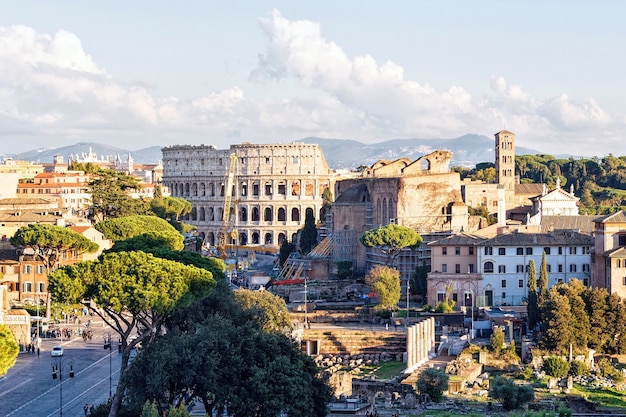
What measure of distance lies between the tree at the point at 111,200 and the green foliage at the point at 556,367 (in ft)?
173

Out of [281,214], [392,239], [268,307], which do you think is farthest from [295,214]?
[268,307]

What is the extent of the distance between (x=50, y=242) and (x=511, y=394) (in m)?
33.3

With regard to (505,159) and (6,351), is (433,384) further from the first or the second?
(505,159)

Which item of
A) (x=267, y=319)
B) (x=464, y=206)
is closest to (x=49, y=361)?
(x=267, y=319)

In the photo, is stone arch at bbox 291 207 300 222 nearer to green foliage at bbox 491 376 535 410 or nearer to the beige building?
the beige building

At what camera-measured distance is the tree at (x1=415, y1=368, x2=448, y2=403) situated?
4822cm

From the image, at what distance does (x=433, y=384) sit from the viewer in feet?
159

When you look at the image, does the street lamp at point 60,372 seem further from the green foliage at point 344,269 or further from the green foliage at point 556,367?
the green foliage at point 344,269

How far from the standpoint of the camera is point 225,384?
3778 centimetres

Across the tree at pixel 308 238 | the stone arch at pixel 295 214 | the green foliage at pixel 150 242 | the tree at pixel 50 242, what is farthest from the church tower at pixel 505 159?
the tree at pixel 50 242

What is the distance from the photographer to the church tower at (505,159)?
115 m

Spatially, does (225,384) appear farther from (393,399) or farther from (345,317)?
(345,317)

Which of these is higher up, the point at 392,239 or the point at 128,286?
the point at 392,239

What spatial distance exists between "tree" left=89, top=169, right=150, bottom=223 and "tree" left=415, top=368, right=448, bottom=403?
54.8 metres
